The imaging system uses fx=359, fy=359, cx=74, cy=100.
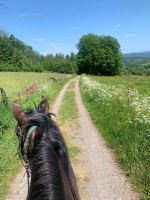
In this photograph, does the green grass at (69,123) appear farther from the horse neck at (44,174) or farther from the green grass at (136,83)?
the green grass at (136,83)

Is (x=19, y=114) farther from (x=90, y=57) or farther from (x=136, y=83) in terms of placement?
(x=90, y=57)

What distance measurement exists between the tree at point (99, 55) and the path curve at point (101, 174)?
78.6 metres

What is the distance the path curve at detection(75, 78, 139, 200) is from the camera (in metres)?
6.58

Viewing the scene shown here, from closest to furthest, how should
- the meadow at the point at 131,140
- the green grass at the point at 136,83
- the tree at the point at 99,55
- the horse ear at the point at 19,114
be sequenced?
the horse ear at the point at 19,114
the meadow at the point at 131,140
the green grass at the point at 136,83
the tree at the point at 99,55

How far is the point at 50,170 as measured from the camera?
2338 mm

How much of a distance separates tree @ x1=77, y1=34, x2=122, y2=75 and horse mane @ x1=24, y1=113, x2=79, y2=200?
85.8 meters

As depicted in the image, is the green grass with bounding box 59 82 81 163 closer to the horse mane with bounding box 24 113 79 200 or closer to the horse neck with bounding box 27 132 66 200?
the horse mane with bounding box 24 113 79 200

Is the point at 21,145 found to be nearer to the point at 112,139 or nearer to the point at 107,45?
the point at 112,139

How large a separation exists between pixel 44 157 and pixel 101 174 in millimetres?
5410

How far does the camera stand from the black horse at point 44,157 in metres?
2.22

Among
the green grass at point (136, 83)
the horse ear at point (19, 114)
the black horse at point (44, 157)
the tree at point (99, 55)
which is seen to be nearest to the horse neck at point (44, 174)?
the black horse at point (44, 157)

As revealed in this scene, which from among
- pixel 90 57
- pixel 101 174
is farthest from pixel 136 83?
pixel 90 57

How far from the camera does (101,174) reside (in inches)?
301

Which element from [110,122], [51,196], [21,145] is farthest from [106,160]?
[51,196]
